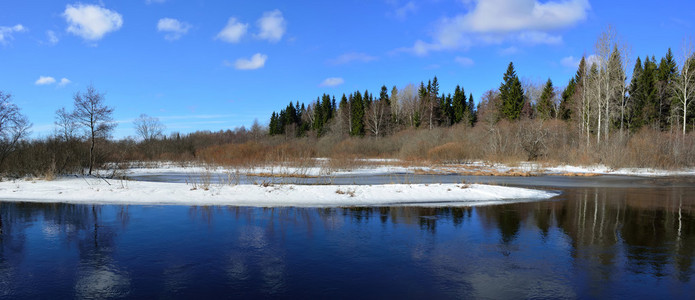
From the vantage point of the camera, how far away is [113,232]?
905 cm

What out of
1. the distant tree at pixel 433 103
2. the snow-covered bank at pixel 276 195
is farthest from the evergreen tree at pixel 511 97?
the snow-covered bank at pixel 276 195

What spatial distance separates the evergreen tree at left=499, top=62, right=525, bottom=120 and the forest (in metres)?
0.17

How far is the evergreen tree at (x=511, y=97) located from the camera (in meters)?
65.1

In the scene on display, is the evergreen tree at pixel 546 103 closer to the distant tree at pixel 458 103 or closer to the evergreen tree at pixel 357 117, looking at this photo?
the distant tree at pixel 458 103

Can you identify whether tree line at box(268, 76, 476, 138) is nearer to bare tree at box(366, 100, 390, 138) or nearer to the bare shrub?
bare tree at box(366, 100, 390, 138)

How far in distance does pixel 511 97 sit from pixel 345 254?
214 ft

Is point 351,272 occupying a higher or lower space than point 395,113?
lower

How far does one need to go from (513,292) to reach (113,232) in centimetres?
846

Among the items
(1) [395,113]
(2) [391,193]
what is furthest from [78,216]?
(1) [395,113]

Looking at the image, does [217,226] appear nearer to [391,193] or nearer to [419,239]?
[419,239]

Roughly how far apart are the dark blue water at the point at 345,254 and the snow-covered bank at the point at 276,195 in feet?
7.76

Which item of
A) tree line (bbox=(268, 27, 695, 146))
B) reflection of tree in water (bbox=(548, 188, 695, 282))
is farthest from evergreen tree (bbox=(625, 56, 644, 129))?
reflection of tree in water (bbox=(548, 188, 695, 282))

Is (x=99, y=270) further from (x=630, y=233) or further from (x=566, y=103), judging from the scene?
(x=566, y=103)

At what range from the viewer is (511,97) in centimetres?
6556
